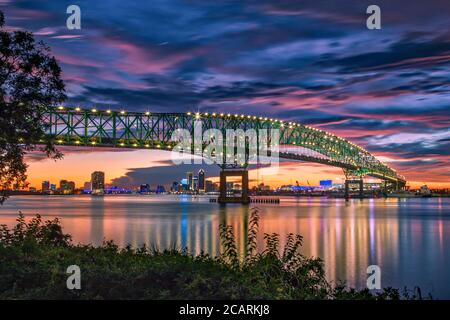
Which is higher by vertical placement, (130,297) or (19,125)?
(19,125)

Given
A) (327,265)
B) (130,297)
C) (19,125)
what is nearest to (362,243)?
(327,265)

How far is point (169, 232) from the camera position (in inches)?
2453

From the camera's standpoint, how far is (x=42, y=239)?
24.5m

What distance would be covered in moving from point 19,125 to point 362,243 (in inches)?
1496

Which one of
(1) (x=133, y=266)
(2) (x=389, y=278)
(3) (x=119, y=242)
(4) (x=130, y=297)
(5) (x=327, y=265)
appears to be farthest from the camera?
(3) (x=119, y=242)

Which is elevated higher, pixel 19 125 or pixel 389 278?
pixel 19 125

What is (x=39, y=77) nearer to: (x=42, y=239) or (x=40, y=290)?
(x=42, y=239)

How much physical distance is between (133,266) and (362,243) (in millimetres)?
39059

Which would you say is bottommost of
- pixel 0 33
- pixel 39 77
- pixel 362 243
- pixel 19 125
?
pixel 362 243

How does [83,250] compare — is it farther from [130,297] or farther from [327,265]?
[327,265]
